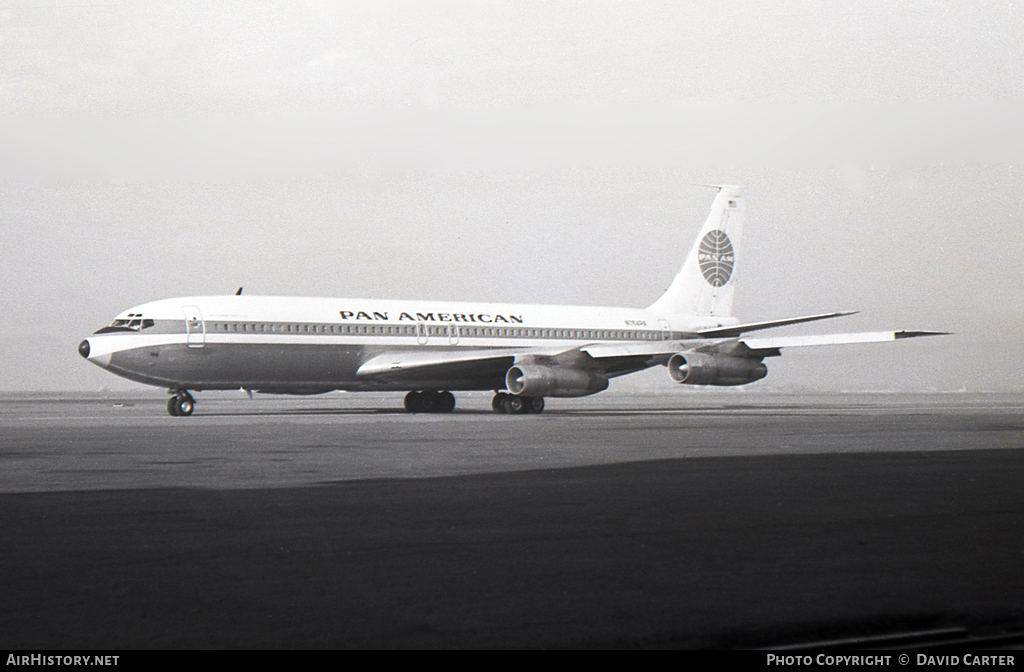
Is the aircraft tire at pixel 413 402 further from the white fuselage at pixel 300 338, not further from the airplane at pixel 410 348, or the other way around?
the white fuselage at pixel 300 338

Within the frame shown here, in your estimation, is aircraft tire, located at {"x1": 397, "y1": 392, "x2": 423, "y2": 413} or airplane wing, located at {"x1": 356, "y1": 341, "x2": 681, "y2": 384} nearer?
airplane wing, located at {"x1": 356, "y1": 341, "x2": 681, "y2": 384}

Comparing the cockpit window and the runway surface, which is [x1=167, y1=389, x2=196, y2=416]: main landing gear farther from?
the runway surface

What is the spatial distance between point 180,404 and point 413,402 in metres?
8.62

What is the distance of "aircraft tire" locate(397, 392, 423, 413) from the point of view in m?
35.8

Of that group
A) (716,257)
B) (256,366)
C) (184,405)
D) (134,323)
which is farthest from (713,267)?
(134,323)

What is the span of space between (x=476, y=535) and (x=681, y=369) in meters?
25.3

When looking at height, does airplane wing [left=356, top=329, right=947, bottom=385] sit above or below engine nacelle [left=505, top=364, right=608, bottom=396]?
above

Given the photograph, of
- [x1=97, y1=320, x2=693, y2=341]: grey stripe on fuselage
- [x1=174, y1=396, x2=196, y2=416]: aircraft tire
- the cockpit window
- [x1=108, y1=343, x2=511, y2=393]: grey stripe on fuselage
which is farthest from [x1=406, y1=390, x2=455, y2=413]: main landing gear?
the cockpit window

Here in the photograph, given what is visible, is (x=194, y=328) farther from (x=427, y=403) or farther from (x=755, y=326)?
(x=755, y=326)

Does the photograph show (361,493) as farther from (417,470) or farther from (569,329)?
(569,329)

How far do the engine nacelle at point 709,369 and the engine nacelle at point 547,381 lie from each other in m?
2.79

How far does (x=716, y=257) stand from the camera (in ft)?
143

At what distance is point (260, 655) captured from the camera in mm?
5000

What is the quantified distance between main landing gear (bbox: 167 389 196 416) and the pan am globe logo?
21.7 m
